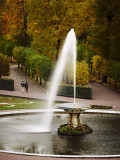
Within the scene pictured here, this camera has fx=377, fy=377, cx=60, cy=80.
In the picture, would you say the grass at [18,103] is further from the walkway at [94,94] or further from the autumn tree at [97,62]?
the autumn tree at [97,62]

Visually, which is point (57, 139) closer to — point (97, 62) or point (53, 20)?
point (53, 20)

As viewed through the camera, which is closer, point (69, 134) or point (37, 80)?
point (69, 134)

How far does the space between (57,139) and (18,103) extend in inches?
683

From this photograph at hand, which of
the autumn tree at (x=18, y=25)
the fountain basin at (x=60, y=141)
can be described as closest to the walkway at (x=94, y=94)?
the fountain basin at (x=60, y=141)

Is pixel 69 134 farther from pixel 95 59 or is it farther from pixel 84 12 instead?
pixel 84 12

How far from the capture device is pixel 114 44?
5150 centimetres

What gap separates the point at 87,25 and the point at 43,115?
114 ft

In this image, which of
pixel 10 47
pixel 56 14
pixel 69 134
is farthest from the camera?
pixel 10 47

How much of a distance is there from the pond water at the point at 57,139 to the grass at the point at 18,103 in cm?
701

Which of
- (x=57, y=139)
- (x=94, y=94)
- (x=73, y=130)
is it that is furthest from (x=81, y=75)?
(x=57, y=139)

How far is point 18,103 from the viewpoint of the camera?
38.6 meters

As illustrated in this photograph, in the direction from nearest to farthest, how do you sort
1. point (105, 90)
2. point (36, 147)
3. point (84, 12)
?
point (36, 147) < point (105, 90) < point (84, 12)

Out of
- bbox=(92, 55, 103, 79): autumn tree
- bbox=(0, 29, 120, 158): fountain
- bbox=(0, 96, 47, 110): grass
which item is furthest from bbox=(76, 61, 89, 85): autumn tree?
bbox=(0, 29, 120, 158): fountain

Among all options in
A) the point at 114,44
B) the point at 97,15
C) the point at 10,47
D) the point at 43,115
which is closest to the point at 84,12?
the point at 97,15
